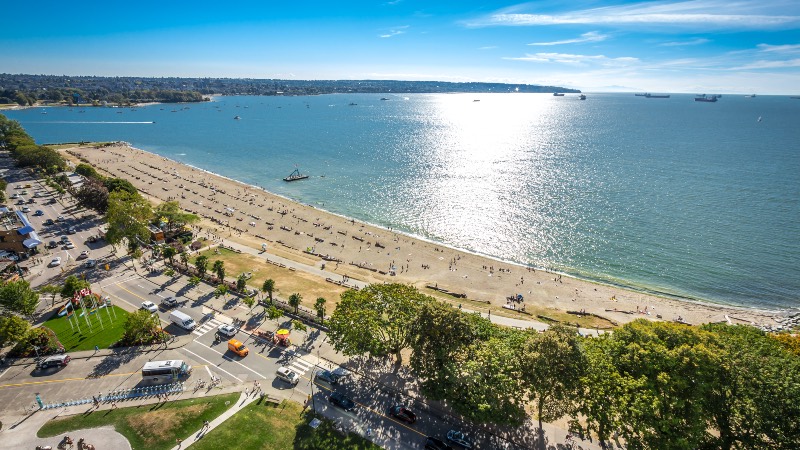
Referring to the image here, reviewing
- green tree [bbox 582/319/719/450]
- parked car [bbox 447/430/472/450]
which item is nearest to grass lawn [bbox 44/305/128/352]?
parked car [bbox 447/430/472/450]

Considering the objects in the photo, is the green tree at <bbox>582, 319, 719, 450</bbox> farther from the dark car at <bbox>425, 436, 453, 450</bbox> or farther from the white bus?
the white bus

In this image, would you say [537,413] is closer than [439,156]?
Yes

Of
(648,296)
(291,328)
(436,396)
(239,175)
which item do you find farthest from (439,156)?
(436,396)

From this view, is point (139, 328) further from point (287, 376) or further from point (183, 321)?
point (287, 376)

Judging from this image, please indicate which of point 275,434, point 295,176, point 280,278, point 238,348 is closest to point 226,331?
point 238,348

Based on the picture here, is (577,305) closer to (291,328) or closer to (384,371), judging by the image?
(384,371)

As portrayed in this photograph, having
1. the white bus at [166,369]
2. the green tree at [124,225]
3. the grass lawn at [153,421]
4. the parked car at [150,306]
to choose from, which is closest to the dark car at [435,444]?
the grass lawn at [153,421]
